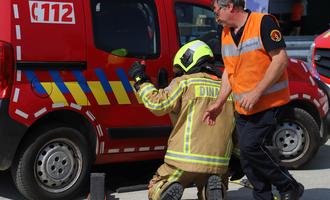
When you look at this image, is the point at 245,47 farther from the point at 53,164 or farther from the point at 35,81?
the point at 53,164

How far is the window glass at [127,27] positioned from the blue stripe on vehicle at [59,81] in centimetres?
44

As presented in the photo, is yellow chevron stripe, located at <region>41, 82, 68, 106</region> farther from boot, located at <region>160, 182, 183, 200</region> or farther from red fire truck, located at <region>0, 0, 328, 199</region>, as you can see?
boot, located at <region>160, 182, 183, 200</region>

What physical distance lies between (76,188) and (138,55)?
126 centimetres

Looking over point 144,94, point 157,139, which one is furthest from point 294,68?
point 144,94

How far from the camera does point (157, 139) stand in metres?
5.64

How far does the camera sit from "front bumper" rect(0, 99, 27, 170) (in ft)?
15.7

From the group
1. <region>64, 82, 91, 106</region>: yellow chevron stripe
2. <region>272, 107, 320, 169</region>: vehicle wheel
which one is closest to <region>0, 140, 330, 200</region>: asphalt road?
<region>272, 107, 320, 169</region>: vehicle wheel

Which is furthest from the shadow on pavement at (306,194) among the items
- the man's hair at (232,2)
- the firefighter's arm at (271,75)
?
the man's hair at (232,2)

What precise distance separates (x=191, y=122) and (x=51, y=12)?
1.50 meters

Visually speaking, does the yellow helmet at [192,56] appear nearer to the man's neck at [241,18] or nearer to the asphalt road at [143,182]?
the man's neck at [241,18]

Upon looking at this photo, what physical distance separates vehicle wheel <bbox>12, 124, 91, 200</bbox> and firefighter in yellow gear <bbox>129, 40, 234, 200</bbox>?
0.93 metres

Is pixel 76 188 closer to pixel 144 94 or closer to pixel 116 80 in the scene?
pixel 116 80

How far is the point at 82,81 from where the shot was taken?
5.15 metres

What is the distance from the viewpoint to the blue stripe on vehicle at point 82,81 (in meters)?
5.13
